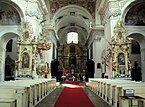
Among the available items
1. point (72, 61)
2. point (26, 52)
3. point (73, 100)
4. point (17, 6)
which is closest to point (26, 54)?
point (26, 52)

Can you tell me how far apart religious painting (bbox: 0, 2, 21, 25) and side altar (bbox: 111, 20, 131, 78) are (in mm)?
5853

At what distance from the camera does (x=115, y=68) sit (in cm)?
1063

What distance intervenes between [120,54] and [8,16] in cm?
693

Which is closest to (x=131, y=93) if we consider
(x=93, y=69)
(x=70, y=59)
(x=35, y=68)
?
(x=35, y=68)

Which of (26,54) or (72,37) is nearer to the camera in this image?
(26,54)

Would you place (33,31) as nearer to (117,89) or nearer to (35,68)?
(35,68)

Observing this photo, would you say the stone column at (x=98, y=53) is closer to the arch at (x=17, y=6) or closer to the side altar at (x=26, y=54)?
the side altar at (x=26, y=54)

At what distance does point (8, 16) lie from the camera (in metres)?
12.9

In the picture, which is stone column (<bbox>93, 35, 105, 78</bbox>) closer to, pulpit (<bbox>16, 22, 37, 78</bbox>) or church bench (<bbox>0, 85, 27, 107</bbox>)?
pulpit (<bbox>16, 22, 37, 78</bbox>)

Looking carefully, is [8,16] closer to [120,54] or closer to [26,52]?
[26,52]

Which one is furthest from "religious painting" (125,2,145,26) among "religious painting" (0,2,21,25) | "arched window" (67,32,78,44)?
"arched window" (67,32,78,44)

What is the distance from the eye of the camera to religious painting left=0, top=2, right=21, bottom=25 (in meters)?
12.8

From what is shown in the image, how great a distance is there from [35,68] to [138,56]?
10184 millimetres

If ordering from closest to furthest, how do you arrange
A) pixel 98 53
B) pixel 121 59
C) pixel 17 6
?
pixel 121 59, pixel 17 6, pixel 98 53
